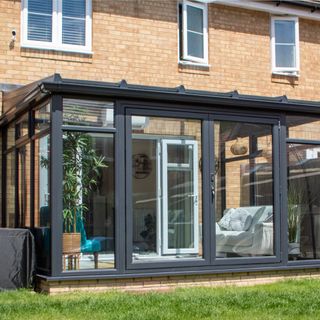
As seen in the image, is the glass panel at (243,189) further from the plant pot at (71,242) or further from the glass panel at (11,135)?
the glass panel at (11,135)

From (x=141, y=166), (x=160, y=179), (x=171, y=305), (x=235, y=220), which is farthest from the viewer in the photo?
(x=235, y=220)

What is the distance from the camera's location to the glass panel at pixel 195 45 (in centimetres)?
1515

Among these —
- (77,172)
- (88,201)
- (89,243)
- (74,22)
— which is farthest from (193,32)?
(89,243)

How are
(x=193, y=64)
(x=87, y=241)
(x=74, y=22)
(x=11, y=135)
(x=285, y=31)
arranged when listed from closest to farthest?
(x=87, y=241) < (x=11, y=135) < (x=74, y=22) < (x=193, y=64) < (x=285, y=31)

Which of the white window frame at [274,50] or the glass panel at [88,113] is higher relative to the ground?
the white window frame at [274,50]

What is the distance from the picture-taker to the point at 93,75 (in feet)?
45.8

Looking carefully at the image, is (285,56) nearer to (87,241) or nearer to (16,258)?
(87,241)

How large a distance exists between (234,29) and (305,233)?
6.09m

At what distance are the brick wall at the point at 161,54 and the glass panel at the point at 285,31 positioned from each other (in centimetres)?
27

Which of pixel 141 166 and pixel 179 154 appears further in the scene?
pixel 179 154

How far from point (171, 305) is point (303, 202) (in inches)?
153

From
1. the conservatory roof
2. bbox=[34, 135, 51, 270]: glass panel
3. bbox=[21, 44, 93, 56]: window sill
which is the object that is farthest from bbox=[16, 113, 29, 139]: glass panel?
bbox=[21, 44, 93, 56]: window sill

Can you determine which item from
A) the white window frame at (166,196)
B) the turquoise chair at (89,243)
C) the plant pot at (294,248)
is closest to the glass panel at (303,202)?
the plant pot at (294,248)

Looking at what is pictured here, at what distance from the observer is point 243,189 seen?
10859 millimetres
